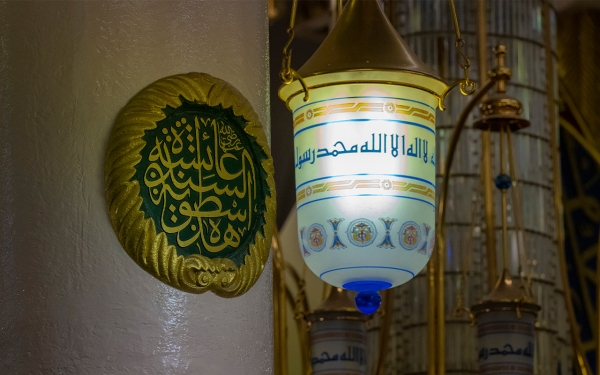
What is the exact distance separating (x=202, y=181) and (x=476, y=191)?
3.45m

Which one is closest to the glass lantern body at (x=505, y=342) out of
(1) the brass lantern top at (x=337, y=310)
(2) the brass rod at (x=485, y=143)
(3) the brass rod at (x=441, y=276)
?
(3) the brass rod at (x=441, y=276)

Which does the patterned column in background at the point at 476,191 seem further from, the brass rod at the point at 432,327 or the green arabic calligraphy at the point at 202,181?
the green arabic calligraphy at the point at 202,181

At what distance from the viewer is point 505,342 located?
3.93m

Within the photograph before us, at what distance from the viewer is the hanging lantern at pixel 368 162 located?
2.80 m

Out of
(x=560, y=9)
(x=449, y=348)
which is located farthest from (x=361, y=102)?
(x=560, y=9)

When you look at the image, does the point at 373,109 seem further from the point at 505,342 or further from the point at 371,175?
the point at 505,342

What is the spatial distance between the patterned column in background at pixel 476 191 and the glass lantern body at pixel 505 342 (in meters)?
1.68

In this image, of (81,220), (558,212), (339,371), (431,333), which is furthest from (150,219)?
(558,212)

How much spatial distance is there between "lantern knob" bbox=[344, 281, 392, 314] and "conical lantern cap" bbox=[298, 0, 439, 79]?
0.48m

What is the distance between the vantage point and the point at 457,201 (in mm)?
5879

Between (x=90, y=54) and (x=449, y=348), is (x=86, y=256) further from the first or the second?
(x=449, y=348)

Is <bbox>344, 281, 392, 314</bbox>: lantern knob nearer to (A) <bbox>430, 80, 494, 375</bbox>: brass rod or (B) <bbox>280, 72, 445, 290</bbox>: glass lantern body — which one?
(B) <bbox>280, 72, 445, 290</bbox>: glass lantern body

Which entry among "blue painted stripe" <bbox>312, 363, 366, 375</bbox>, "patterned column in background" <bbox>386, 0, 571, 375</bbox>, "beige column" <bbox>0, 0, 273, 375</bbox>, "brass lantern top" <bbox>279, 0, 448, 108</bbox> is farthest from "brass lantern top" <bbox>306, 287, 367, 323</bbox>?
"patterned column in background" <bbox>386, 0, 571, 375</bbox>

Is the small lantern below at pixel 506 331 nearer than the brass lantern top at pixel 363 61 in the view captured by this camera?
No
